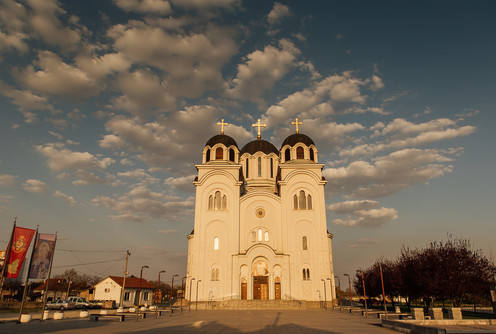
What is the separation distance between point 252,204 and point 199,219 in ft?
21.1

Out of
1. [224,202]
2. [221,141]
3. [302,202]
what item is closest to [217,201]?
[224,202]

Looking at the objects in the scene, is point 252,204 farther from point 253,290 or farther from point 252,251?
point 253,290

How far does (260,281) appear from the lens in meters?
37.5

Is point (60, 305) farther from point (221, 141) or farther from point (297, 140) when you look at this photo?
point (297, 140)

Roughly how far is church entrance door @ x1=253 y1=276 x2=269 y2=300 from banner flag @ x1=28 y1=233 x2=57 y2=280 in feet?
68.9

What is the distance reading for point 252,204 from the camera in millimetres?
41375

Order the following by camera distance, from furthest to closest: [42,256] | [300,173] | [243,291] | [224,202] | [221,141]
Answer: [221,141] → [300,173] → [224,202] → [243,291] → [42,256]

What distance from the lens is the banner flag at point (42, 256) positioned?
2194cm

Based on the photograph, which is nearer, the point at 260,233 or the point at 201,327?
the point at 201,327

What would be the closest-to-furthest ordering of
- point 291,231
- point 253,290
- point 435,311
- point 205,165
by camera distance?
1. point 435,311
2. point 253,290
3. point 291,231
4. point 205,165

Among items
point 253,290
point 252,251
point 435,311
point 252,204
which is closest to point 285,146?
point 252,204

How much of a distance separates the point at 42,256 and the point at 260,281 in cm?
2196

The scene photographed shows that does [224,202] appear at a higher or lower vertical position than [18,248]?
higher

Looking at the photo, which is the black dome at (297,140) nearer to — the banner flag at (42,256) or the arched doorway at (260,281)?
the arched doorway at (260,281)
